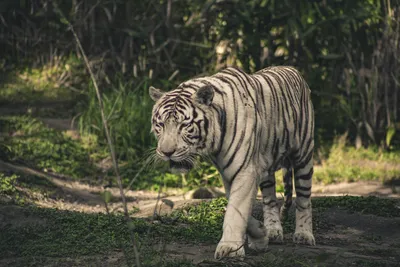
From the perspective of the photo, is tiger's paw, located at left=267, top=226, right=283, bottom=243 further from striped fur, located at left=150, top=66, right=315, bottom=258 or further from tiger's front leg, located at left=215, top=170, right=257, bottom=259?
tiger's front leg, located at left=215, top=170, right=257, bottom=259

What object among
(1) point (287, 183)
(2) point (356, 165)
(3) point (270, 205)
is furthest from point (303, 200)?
(2) point (356, 165)

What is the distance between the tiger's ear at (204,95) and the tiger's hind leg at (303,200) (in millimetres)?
1237

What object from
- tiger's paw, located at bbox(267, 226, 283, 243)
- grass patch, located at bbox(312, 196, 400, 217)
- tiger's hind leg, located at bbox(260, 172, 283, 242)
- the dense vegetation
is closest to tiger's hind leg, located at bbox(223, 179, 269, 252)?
tiger's paw, located at bbox(267, 226, 283, 243)

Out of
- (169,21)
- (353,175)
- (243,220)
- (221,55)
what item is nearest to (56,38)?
(169,21)

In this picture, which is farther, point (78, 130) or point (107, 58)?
point (107, 58)

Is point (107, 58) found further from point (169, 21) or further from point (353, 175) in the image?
point (353, 175)

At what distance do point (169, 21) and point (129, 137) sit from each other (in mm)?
2291

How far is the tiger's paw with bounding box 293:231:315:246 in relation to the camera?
17.5ft

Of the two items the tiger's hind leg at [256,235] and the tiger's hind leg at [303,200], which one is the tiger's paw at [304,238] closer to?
the tiger's hind leg at [303,200]

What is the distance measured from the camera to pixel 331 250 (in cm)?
505

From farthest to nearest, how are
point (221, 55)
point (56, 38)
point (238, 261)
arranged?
point (56, 38), point (221, 55), point (238, 261)

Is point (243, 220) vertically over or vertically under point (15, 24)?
under

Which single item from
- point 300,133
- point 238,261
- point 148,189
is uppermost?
point 300,133

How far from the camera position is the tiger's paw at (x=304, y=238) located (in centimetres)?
534
